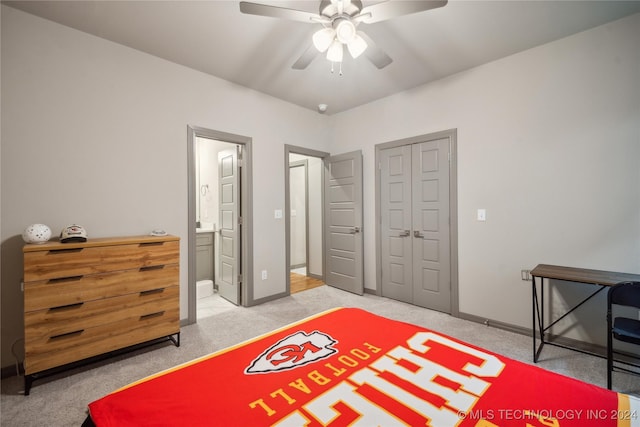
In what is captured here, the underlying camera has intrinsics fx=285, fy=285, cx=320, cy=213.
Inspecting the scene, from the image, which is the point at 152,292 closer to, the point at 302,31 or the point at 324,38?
the point at 324,38

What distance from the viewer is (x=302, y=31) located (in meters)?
2.44

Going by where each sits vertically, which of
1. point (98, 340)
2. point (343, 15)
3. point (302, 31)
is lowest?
point (98, 340)

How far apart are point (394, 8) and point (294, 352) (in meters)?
2.06

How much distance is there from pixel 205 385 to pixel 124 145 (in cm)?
246

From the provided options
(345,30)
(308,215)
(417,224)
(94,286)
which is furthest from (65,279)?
(308,215)

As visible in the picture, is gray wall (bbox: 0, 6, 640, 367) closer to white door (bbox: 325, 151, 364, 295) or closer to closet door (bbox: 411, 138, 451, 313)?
closet door (bbox: 411, 138, 451, 313)

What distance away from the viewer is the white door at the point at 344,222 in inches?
164

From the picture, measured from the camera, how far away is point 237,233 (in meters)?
3.72

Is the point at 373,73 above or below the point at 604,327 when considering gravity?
above

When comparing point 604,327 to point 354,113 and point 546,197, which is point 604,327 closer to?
point 546,197

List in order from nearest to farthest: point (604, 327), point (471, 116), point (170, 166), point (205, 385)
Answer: point (205, 385) < point (604, 327) < point (170, 166) < point (471, 116)

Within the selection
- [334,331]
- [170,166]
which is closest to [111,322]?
[170,166]

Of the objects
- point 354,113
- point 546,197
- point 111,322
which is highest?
point 354,113

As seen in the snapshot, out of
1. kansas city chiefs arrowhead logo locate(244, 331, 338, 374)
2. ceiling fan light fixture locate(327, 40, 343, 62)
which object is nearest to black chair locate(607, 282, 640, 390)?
kansas city chiefs arrowhead logo locate(244, 331, 338, 374)
